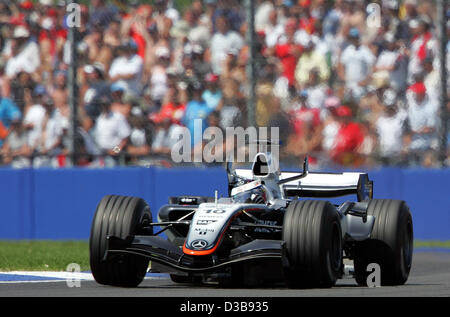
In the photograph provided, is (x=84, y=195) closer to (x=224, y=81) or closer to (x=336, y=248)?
(x=224, y=81)

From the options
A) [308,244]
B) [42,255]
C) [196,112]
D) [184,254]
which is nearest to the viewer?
[308,244]

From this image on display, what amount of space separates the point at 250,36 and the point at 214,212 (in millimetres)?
6899

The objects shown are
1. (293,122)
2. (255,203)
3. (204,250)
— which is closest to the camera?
(204,250)

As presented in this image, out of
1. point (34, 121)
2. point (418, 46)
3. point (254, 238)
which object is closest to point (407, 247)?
point (254, 238)

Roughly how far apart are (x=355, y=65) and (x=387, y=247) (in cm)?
595

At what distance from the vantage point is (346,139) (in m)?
14.4

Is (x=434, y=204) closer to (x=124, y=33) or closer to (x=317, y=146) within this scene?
(x=317, y=146)

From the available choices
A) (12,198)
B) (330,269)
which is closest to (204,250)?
(330,269)

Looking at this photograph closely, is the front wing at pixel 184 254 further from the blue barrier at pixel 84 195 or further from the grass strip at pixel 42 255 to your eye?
the blue barrier at pixel 84 195

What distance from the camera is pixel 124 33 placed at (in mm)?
15195

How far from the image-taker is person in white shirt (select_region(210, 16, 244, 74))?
14812 mm

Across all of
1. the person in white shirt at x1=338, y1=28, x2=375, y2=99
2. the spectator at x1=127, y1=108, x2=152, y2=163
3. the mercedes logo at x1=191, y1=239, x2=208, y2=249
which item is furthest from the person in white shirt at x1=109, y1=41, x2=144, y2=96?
the mercedes logo at x1=191, y1=239, x2=208, y2=249

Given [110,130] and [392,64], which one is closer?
[392,64]

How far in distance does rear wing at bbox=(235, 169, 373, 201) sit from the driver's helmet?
667mm
